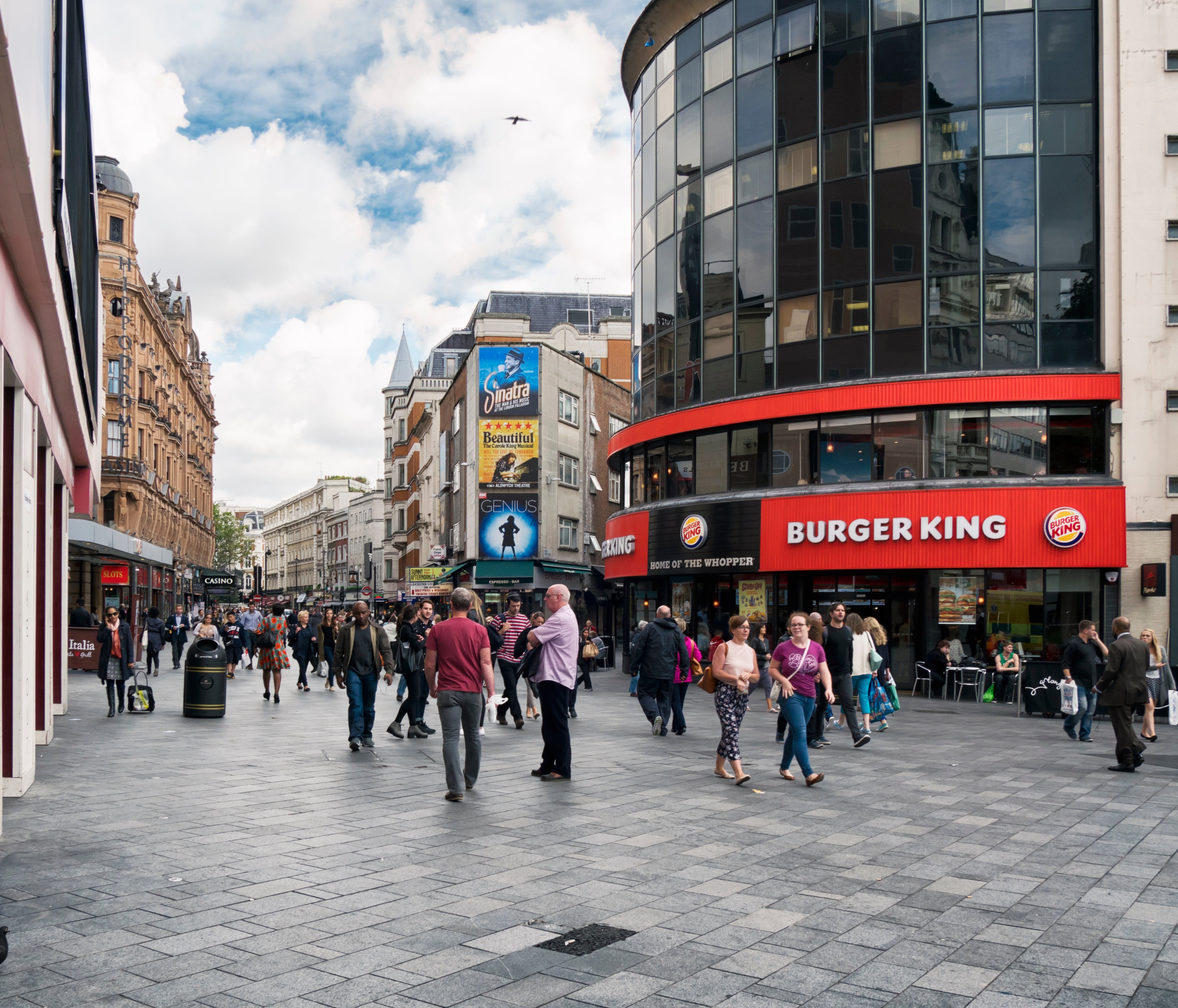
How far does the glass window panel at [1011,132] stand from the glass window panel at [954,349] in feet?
13.8

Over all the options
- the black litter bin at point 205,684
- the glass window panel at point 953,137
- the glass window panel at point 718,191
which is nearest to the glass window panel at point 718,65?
the glass window panel at point 718,191

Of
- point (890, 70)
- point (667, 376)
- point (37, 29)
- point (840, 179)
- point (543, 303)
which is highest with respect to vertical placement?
point (543, 303)

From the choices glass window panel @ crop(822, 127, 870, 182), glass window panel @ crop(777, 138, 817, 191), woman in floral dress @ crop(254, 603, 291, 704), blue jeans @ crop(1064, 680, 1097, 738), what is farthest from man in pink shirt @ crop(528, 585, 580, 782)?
glass window panel @ crop(777, 138, 817, 191)

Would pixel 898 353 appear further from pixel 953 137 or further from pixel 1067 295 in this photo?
pixel 953 137

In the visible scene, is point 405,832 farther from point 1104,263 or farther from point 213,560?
point 213,560

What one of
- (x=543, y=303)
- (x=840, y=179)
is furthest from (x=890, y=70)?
(x=543, y=303)

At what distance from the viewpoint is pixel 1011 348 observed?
24781 millimetres

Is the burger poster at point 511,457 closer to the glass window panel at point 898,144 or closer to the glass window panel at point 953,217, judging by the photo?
the glass window panel at point 898,144

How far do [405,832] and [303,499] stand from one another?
162056 mm

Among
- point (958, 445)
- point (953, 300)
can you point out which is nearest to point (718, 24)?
point (953, 300)

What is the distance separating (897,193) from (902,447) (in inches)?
239

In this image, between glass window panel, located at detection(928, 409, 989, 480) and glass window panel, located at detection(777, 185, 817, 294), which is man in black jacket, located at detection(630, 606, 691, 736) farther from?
glass window panel, located at detection(777, 185, 817, 294)

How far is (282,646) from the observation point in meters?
22.5

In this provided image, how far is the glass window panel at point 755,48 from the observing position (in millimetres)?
28344
